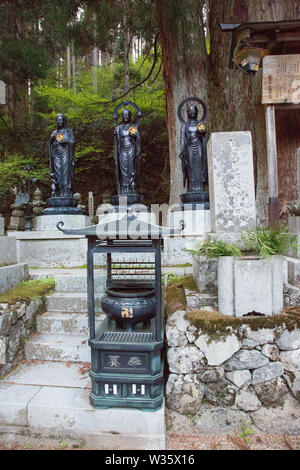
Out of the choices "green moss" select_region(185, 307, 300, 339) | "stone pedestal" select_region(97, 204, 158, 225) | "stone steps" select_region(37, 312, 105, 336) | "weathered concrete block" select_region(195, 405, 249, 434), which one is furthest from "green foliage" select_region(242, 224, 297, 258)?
"stone pedestal" select_region(97, 204, 158, 225)

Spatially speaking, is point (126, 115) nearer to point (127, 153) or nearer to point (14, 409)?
point (127, 153)

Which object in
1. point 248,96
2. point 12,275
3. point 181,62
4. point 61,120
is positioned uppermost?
point 181,62

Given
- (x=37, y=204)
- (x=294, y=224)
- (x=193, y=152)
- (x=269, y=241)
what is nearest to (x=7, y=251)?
(x=269, y=241)

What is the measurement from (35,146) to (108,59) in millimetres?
8680

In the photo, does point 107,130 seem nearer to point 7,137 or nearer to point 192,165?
point 7,137

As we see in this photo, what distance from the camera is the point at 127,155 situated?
22.4 feet

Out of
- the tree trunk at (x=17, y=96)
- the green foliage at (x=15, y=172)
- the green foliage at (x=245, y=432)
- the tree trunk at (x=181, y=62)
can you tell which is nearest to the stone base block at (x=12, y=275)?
the green foliage at (x=245, y=432)

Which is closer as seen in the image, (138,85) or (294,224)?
(294,224)

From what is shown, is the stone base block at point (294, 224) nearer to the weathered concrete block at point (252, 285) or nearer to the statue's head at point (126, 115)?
the weathered concrete block at point (252, 285)

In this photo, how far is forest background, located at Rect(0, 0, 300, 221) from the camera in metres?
7.57

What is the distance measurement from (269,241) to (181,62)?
6597 millimetres

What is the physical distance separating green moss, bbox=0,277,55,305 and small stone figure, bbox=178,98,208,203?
3.35 metres

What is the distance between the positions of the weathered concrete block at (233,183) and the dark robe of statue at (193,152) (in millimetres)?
2934

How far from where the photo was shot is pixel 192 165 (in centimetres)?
656
